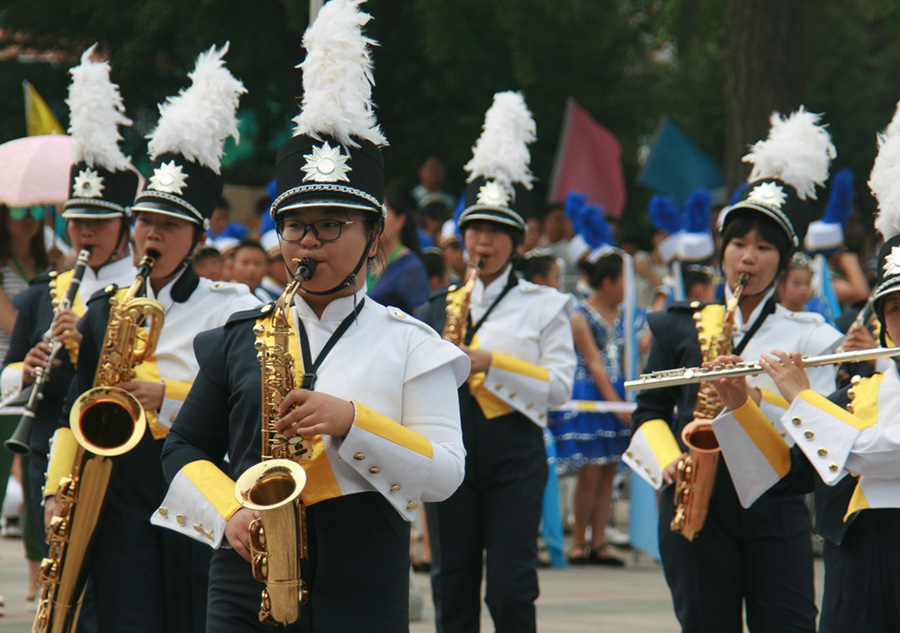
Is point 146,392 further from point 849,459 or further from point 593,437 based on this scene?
point 593,437

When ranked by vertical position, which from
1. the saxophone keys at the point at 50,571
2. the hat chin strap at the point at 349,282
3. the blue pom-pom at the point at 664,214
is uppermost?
the blue pom-pom at the point at 664,214

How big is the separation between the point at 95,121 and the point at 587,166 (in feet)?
38.7

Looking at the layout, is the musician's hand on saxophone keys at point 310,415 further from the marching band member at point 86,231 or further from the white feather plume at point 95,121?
the white feather plume at point 95,121

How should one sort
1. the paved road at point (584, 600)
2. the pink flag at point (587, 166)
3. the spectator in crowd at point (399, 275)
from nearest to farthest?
the paved road at point (584, 600), the spectator in crowd at point (399, 275), the pink flag at point (587, 166)

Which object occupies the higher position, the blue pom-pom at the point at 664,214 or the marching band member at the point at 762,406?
the blue pom-pom at the point at 664,214

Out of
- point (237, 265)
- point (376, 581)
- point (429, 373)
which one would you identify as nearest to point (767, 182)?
point (429, 373)

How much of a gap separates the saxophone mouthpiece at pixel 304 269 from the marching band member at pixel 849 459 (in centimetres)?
175

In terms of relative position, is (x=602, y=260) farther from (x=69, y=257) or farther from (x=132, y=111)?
(x=132, y=111)

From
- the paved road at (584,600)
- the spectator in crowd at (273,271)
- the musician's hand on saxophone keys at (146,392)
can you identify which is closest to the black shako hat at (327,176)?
the musician's hand on saxophone keys at (146,392)

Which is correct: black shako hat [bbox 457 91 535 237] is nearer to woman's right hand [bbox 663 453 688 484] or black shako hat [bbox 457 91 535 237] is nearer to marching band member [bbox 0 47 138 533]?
marching band member [bbox 0 47 138 533]

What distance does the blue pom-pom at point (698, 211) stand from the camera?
36.8 ft

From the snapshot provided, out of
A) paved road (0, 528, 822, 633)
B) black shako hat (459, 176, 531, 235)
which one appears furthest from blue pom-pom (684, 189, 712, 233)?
black shako hat (459, 176, 531, 235)

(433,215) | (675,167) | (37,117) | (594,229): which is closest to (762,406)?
(594,229)

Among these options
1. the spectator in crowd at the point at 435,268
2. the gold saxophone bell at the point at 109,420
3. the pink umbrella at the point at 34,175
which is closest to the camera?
the gold saxophone bell at the point at 109,420
